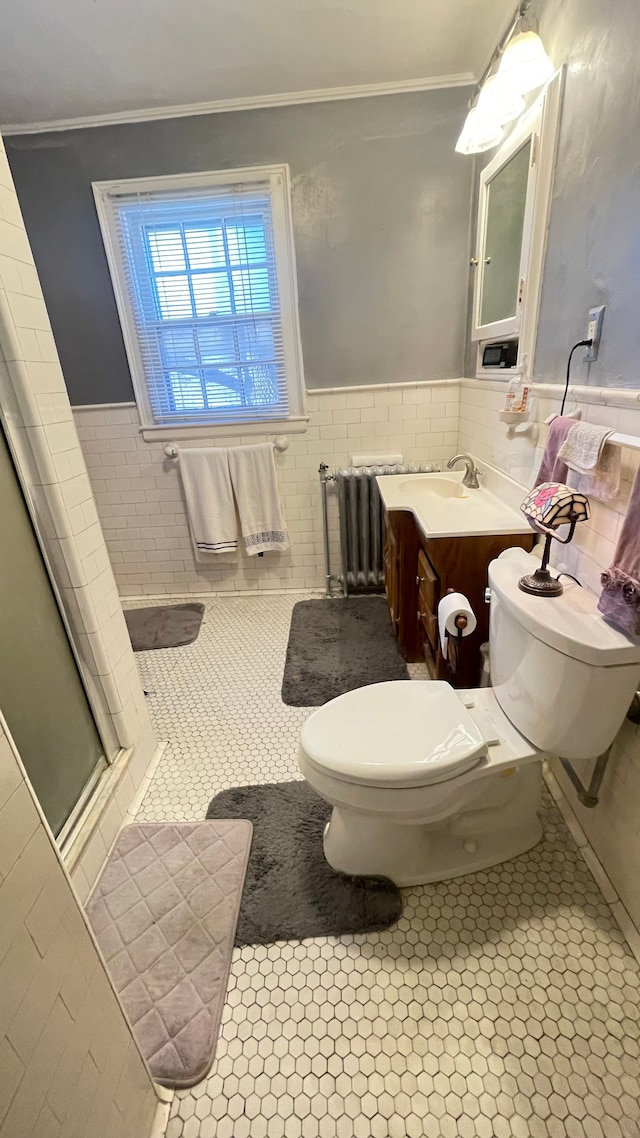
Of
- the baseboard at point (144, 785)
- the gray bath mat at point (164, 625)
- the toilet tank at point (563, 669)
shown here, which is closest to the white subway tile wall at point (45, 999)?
the baseboard at point (144, 785)

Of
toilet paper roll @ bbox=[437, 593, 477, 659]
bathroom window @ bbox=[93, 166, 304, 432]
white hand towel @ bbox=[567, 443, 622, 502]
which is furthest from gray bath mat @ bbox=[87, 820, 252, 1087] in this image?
bathroom window @ bbox=[93, 166, 304, 432]

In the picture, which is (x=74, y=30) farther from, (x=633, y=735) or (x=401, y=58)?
(x=633, y=735)

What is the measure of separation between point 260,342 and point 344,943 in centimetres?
253

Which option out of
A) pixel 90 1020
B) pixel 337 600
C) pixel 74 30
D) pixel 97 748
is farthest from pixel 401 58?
pixel 90 1020

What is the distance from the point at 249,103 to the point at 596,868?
318 cm

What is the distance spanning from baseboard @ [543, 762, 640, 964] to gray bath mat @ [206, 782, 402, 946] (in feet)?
1.75

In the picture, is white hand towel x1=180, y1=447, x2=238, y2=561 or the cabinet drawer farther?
white hand towel x1=180, y1=447, x2=238, y2=561

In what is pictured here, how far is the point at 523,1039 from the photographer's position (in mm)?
988

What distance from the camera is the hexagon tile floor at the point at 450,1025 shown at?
90 centimetres

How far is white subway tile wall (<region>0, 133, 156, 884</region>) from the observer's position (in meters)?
1.18

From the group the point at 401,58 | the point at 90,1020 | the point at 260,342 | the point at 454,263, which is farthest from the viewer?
the point at 260,342

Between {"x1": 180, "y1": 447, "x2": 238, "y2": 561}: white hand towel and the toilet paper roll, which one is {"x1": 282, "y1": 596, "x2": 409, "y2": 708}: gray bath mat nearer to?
{"x1": 180, "y1": 447, "x2": 238, "y2": 561}: white hand towel

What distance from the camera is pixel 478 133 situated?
1.60 m

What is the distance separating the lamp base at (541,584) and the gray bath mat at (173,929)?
3.58 feet
